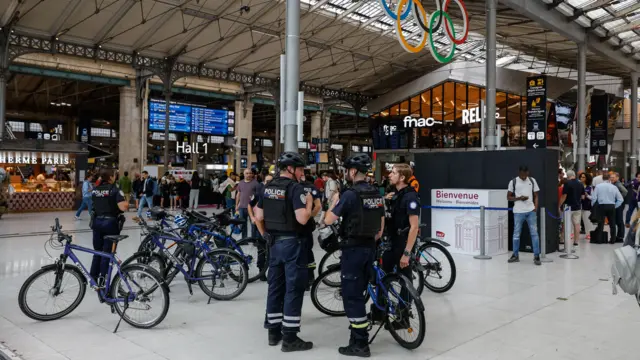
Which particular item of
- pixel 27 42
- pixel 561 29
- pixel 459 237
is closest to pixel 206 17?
pixel 27 42

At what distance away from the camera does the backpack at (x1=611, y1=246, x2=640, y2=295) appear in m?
3.28

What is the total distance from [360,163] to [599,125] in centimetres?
2694

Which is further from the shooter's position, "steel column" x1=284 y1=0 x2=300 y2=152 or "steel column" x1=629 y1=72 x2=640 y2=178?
"steel column" x1=629 y1=72 x2=640 y2=178

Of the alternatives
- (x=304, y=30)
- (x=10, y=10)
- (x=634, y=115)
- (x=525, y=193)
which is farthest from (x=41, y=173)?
(x=634, y=115)

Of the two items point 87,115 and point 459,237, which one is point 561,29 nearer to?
point 459,237

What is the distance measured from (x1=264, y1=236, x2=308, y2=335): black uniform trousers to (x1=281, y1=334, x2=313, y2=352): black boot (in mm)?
52

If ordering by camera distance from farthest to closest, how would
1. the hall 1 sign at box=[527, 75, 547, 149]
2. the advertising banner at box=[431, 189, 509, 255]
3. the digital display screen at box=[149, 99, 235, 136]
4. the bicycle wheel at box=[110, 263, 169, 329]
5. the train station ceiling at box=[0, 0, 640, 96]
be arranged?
1. the digital display screen at box=[149, 99, 235, 136]
2. the train station ceiling at box=[0, 0, 640, 96]
3. the hall 1 sign at box=[527, 75, 547, 149]
4. the advertising banner at box=[431, 189, 509, 255]
5. the bicycle wheel at box=[110, 263, 169, 329]

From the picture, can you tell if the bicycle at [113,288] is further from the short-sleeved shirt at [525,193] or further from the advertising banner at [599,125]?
the advertising banner at [599,125]

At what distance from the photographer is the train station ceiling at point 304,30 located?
64.4 feet

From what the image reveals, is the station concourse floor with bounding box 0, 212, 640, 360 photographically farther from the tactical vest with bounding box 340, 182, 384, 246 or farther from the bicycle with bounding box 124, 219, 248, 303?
the tactical vest with bounding box 340, 182, 384, 246

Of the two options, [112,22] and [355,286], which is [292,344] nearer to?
[355,286]

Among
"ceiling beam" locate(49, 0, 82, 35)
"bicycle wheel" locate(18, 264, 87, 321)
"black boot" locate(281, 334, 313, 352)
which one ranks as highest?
"ceiling beam" locate(49, 0, 82, 35)

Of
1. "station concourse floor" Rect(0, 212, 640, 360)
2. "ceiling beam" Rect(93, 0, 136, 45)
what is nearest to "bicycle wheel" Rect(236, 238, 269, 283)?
"station concourse floor" Rect(0, 212, 640, 360)

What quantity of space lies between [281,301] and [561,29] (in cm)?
1907
